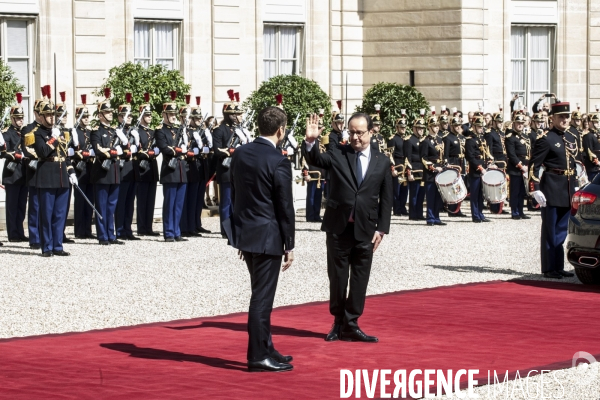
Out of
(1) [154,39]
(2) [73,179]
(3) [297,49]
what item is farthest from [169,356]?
(3) [297,49]

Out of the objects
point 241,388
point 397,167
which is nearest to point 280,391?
point 241,388

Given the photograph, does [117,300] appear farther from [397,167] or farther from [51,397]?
[397,167]

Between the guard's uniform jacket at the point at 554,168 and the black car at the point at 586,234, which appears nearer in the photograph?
the black car at the point at 586,234

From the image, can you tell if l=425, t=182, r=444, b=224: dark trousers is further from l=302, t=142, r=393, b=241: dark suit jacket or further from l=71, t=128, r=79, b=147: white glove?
A: l=302, t=142, r=393, b=241: dark suit jacket

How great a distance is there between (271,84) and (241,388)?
19.5 meters

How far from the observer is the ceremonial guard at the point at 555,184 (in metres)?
15.0

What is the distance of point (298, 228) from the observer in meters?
21.8

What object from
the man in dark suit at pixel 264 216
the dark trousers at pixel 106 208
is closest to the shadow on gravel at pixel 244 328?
the man in dark suit at pixel 264 216

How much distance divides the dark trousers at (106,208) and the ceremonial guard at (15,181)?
0.99 meters

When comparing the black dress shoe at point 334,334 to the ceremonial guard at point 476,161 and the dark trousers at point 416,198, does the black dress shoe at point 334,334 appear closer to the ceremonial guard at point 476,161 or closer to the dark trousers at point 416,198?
the ceremonial guard at point 476,161

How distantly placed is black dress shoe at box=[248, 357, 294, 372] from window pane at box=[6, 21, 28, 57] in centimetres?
1794

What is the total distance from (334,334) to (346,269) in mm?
491

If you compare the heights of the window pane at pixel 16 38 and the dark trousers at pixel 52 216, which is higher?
the window pane at pixel 16 38

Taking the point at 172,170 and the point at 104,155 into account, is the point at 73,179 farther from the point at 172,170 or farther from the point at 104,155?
the point at 172,170
